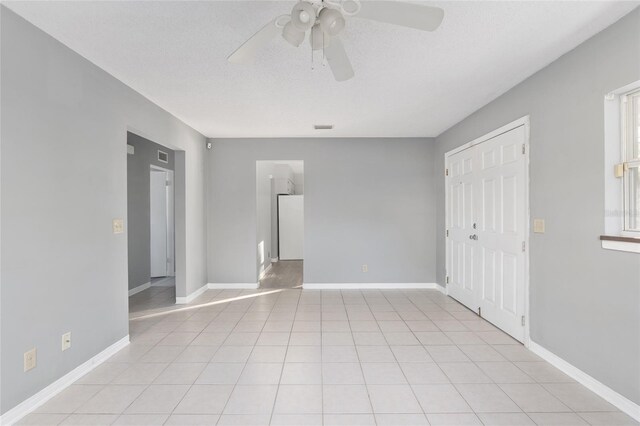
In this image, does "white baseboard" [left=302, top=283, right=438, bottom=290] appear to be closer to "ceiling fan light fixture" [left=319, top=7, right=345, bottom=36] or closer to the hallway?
the hallway

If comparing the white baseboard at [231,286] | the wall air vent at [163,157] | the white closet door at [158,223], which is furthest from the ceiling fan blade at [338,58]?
the white closet door at [158,223]

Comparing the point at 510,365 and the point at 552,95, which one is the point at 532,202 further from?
the point at 510,365

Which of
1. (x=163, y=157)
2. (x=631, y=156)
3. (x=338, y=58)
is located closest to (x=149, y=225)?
(x=163, y=157)

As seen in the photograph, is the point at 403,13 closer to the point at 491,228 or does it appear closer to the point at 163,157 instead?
the point at 491,228

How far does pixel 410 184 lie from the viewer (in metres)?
5.14

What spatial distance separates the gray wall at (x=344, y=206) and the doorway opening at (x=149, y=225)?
0.96 metres

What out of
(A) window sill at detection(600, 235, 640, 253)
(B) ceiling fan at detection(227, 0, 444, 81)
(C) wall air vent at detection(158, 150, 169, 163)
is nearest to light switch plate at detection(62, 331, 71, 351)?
(B) ceiling fan at detection(227, 0, 444, 81)

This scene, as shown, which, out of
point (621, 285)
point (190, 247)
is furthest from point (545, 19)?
point (190, 247)

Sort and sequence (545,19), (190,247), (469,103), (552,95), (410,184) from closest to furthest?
(545,19), (552,95), (469,103), (190,247), (410,184)

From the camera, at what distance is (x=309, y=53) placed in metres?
2.41

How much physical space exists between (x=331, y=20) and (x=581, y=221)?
7.30 ft

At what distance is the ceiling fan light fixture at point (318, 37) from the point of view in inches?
60.9

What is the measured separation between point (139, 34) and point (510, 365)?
3710 millimetres

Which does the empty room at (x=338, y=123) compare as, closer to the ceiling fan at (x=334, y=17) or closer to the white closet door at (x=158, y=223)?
the ceiling fan at (x=334, y=17)
